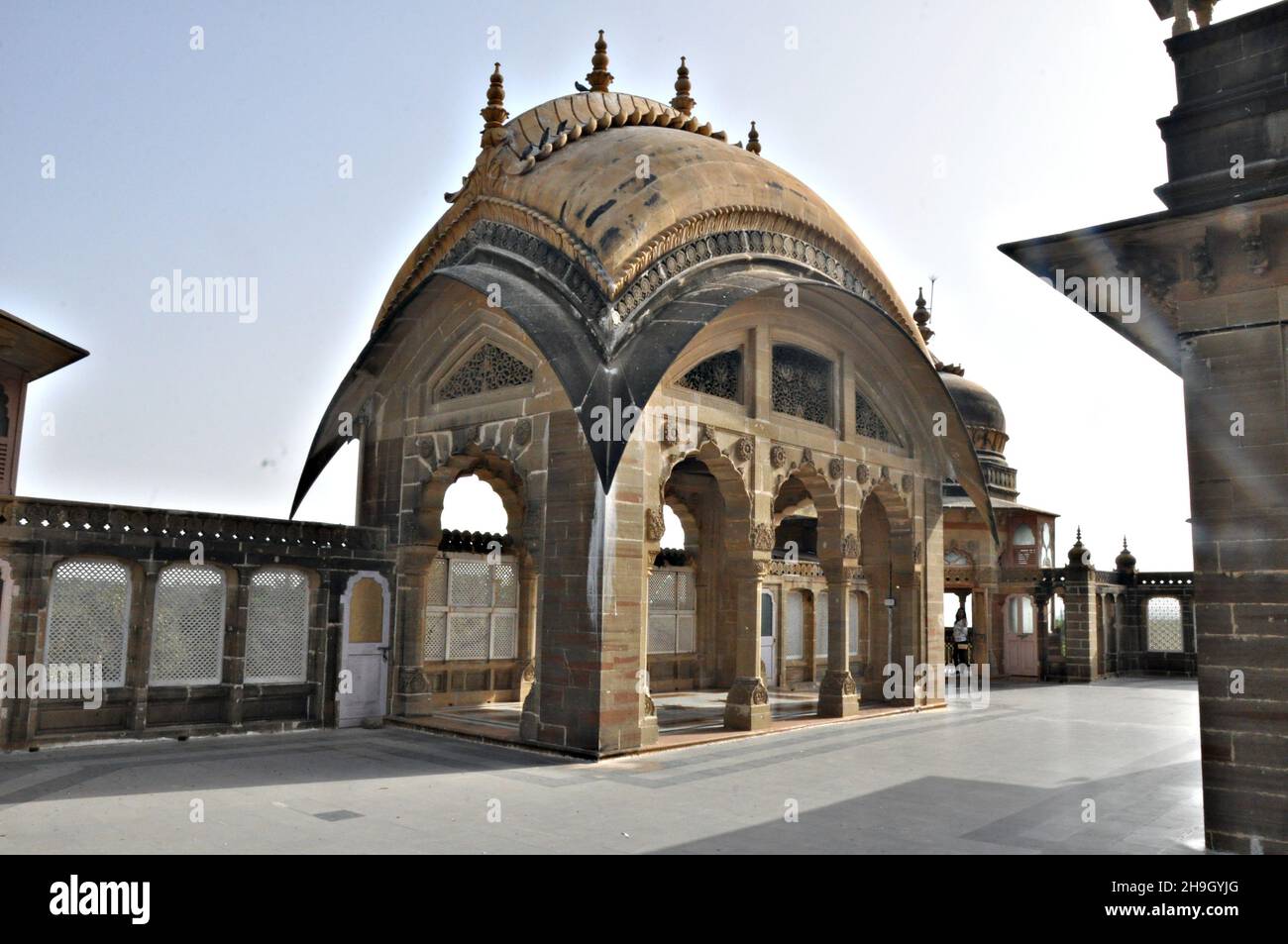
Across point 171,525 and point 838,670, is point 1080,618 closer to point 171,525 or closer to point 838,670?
point 838,670

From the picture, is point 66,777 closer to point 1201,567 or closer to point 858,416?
point 1201,567

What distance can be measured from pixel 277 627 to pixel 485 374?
13.4 ft

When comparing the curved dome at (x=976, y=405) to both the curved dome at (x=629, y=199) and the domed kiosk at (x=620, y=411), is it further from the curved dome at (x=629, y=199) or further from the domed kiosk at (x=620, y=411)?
the curved dome at (x=629, y=199)

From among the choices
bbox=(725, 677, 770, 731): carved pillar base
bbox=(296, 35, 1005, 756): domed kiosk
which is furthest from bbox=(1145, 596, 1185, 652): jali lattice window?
bbox=(725, 677, 770, 731): carved pillar base

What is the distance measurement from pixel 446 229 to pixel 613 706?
22.9 ft

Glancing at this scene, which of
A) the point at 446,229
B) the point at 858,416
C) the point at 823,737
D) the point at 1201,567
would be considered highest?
the point at 446,229

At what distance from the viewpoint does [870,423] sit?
15.6 meters

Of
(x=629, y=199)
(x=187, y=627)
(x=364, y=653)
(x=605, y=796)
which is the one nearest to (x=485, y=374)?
(x=629, y=199)

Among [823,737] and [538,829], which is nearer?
[538,829]

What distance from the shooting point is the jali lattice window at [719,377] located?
12.0 m

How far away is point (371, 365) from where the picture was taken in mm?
13555

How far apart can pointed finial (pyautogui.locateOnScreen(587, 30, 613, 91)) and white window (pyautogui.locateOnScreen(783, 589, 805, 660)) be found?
10.4m

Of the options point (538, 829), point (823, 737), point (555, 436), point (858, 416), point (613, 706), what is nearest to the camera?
point (538, 829)
